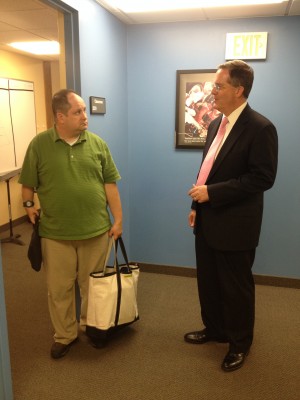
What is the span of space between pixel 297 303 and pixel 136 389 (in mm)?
1553

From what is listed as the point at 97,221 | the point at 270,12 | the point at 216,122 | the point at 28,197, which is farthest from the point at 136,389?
the point at 270,12

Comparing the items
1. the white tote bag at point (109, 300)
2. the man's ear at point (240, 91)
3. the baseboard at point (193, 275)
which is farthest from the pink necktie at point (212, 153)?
the baseboard at point (193, 275)

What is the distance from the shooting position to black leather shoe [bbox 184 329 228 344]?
2309 millimetres

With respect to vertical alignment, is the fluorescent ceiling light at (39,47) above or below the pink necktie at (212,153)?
above

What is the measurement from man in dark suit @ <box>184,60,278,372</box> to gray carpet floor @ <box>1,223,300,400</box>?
0.16 metres

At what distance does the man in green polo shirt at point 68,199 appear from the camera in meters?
1.96

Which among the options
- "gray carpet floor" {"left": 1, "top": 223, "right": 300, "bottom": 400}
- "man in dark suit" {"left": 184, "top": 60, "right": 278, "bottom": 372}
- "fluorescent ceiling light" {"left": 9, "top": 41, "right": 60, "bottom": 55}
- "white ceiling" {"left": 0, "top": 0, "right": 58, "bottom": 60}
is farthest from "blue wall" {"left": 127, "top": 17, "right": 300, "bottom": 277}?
"fluorescent ceiling light" {"left": 9, "top": 41, "right": 60, "bottom": 55}

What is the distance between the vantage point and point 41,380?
196 centimetres

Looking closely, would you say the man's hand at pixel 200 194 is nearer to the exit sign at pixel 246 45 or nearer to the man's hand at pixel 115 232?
the man's hand at pixel 115 232

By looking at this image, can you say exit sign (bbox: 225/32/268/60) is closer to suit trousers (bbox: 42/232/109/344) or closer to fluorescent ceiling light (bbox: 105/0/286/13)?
fluorescent ceiling light (bbox: 105/0/286/13)

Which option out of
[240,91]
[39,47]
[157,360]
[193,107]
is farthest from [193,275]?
[39,47]

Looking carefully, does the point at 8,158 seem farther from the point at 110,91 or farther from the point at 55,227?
the point at 55,227

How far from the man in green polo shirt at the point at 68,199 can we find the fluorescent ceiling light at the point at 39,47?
8.30ft

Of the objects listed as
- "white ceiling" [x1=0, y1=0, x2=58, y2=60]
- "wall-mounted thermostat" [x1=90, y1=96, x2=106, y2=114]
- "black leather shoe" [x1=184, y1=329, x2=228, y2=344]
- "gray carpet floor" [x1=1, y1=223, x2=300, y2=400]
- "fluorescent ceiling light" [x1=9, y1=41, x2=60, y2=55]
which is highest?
"fluorescent ceiling light" [x1=9, y1=41, x2=60, y2=55]
